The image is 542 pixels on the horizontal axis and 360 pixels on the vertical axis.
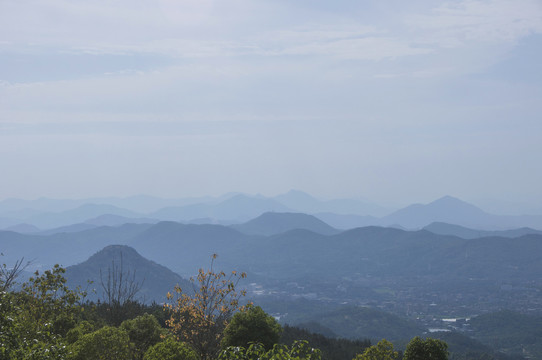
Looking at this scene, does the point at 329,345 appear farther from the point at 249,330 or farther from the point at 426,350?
the point at 426,350

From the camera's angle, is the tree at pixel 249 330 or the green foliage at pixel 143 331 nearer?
the tree at pixel 249 330

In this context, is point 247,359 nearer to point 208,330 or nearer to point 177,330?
point 208,330

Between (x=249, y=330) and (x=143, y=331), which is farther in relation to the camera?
(x=143, y=331)

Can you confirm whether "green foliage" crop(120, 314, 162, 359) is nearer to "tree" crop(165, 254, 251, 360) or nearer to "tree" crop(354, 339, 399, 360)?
"tree" crop(165, 254, 251, 360)

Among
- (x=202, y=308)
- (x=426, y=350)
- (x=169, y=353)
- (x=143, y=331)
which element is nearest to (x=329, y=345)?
(x=143, y=331)

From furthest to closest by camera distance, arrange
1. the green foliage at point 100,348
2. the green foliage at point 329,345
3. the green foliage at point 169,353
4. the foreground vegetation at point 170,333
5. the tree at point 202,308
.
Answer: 1. the green foliage at point 329,345
2. the tree at point 202,308
3. the green foliage at point 100,348
4. the green foliage at point 169,353
5. the foreground vegetation at point 170,333

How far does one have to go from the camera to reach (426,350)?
64.9 ft

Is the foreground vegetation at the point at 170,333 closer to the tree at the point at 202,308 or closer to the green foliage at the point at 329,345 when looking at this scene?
the tree at the point at 202,308

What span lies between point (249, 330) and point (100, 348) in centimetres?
808

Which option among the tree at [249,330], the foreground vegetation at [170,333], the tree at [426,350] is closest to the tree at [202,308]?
the foreground vegetation at [170,333]

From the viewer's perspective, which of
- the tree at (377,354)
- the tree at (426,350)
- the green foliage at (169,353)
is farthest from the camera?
the tree at (426,350)

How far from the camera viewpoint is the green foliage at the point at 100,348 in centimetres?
1842

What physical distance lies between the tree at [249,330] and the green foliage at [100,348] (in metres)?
6.14

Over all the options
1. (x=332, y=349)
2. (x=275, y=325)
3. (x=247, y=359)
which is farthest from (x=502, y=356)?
(x=247, y=359)
